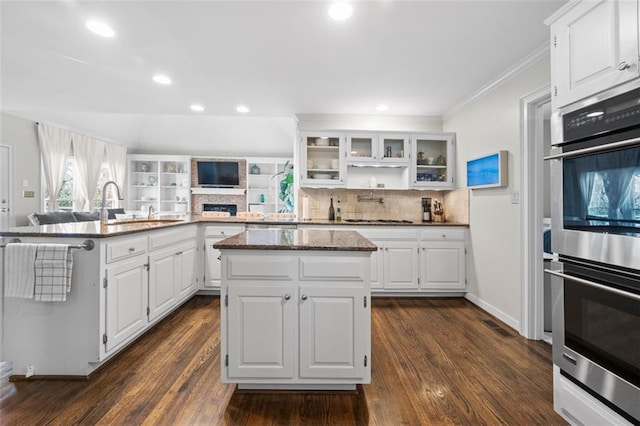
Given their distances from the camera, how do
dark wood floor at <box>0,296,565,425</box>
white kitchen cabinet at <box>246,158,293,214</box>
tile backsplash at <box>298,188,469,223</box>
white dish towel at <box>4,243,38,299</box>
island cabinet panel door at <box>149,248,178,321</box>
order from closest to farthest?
dark wood floor at <box>0,296,565,425</box> → white dish towel at <box>4,243,38,299</box> → island cabinet panel door at <box>149,248,178,321</box> → tile backsplash at <box>298,188,469,223</box> → white kitchen cabinet at <box>246,158,293,214</box>

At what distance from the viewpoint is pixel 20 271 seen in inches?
76.7

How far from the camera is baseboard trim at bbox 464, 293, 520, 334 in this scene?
287 centimetres

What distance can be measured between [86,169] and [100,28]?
5.78m

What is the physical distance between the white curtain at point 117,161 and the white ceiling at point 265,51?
12.2 ft

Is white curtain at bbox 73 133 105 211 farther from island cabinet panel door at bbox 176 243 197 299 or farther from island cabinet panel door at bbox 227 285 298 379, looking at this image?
island cabinet panel door at bbox 227 285 298 379

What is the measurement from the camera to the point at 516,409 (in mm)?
1708

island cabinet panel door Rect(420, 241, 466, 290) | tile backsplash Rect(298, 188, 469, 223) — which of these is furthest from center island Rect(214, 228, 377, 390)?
tile backsplash Rect(298, 188, 469, 223)

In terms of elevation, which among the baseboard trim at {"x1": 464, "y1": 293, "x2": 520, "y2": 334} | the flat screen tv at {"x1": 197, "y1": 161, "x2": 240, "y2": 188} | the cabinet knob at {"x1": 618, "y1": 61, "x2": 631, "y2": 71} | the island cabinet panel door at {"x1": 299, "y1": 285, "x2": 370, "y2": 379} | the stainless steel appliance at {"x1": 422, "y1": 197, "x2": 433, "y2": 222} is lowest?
the baseboard trim at {"x1": 464, "y1": 293, "x2": 520, "y2": 334}

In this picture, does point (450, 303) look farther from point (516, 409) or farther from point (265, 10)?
point (265, 10)

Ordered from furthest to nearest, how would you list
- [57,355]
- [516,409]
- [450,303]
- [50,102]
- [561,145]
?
[50,102] < [450,303] < [57,355] < [516,409] < [561,145]

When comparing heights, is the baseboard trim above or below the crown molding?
below

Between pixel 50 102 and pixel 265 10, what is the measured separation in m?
3.77

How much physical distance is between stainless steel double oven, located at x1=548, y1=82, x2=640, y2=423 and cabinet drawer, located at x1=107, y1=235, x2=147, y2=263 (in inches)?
106

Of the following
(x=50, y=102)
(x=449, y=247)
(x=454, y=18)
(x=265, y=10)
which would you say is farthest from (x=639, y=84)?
(x=50, y=102)
